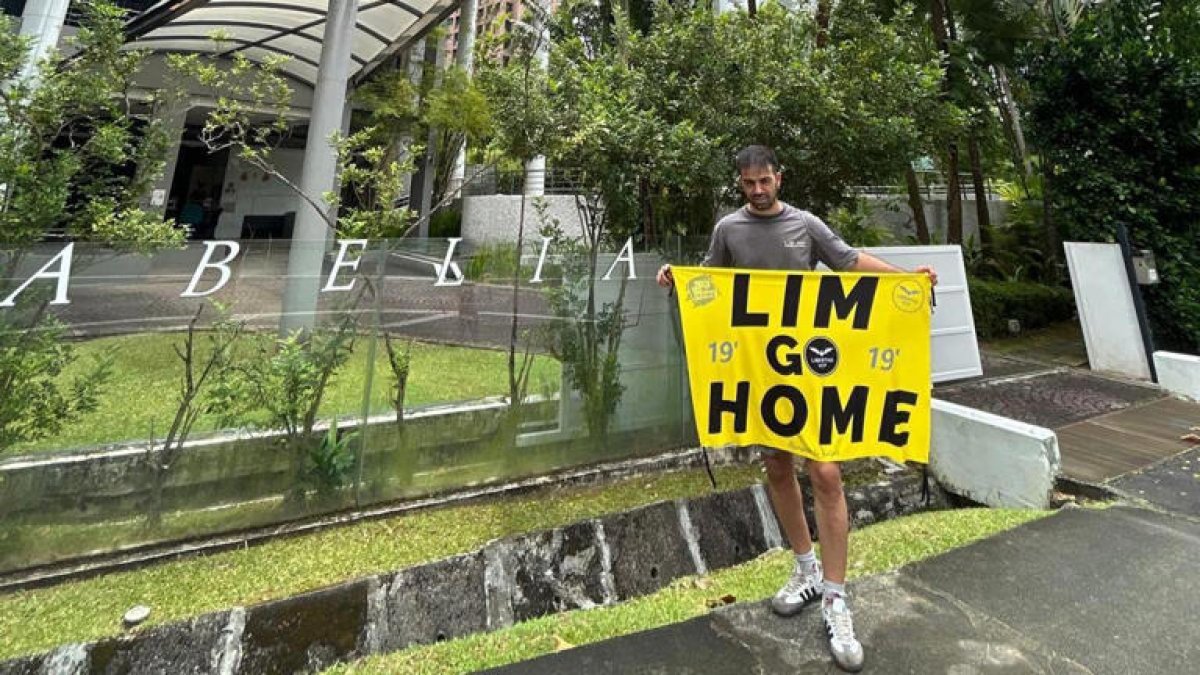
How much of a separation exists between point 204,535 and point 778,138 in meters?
5.01

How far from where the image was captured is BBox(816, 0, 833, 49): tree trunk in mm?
6320

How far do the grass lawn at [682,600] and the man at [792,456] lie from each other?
0.37 m

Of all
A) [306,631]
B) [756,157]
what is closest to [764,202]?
[756,157]

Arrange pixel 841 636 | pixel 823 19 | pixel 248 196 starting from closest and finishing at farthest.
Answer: pixel 841 636
pixel 823 19
pixel 248 196

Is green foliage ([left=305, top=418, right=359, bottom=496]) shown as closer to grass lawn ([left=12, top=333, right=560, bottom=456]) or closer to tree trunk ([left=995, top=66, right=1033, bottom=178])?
grass lawn ([left=12, top=333, right=560, bottom=456])

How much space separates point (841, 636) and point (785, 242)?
1684 millimetres

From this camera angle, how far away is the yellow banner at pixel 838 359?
108 inches

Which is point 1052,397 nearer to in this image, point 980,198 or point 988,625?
point 988,625

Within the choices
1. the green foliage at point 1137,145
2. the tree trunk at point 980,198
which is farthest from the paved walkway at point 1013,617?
the tree trunk at point 980,198

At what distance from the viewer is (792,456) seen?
2.79 meters

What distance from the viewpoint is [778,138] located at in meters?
5.00

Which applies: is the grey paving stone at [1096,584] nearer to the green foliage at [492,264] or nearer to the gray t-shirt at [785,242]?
the gray t-shirt at [785,242]

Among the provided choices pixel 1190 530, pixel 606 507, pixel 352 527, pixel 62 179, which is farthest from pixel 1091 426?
pixel 62 179

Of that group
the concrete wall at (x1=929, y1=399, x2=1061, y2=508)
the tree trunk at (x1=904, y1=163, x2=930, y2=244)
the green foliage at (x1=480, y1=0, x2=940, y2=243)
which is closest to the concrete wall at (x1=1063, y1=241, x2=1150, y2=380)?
the tree trunk at (x1=904, y1=163, x2=930, y2=244)
